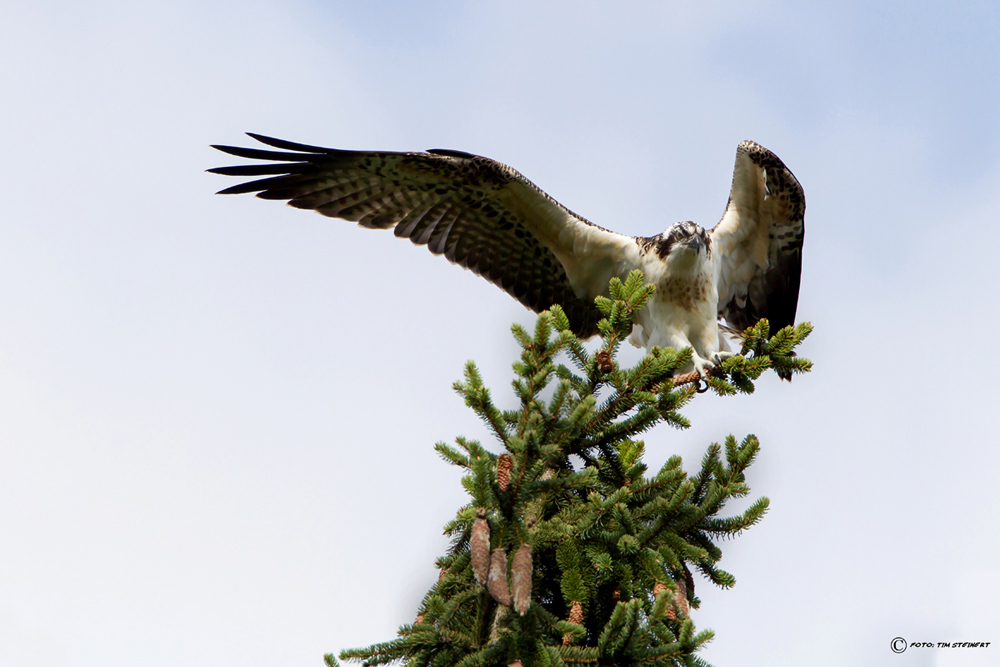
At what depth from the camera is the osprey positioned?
612 cm

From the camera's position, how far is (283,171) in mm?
6434

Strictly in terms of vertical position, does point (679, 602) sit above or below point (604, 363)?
below

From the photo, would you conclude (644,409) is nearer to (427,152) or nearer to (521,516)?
(521,516)

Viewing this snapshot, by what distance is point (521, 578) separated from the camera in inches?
116

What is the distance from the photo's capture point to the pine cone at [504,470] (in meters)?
3.18

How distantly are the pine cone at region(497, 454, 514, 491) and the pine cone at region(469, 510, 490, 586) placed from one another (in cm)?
22

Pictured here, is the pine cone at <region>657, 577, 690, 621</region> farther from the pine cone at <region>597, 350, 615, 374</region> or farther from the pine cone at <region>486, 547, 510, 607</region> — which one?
the pine cone at <region>597, 350, 615, 374</region>

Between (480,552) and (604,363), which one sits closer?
(480,552)

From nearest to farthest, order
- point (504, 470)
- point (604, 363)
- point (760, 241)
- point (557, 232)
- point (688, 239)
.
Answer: point (504, 470), point (604, 363), point (688, 239), point (557, 232), point (760, 241)

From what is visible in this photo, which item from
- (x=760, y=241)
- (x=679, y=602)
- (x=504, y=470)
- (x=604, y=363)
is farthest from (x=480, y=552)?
(x=760, y=241)

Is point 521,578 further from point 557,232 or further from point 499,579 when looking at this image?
point 557,232

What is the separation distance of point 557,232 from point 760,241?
5.38ft

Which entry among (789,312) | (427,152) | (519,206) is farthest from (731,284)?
(427,152)

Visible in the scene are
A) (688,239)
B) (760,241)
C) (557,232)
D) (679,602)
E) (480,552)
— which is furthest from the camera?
(760,241)
